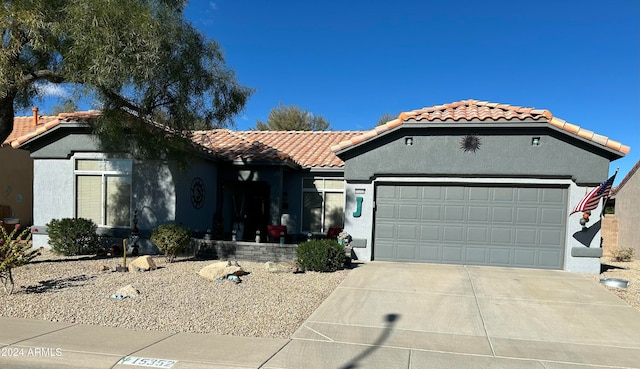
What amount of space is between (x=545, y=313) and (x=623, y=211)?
13.9m

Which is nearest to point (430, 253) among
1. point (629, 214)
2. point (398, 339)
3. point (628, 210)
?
point (398, 339)

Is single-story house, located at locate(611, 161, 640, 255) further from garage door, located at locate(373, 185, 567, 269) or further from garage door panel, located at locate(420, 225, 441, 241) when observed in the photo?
garage door panel, located at locate(420, 225, 441, 241)

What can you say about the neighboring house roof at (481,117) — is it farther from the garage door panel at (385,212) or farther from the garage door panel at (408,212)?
the garage door panel at (408,212)

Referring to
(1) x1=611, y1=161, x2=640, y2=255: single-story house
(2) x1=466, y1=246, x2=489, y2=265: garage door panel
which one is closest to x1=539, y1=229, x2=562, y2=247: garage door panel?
(2) x1=466, y1=246, x2=489, y2=265: garage door panel

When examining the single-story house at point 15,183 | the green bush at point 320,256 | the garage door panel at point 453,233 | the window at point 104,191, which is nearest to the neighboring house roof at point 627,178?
the garage door panel at point 453,233

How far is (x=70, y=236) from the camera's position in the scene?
10.7 metres

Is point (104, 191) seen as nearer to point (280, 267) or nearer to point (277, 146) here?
point (280, 267)

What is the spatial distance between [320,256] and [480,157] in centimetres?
495

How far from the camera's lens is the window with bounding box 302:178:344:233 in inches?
568

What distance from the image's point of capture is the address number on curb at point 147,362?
15.1 ft

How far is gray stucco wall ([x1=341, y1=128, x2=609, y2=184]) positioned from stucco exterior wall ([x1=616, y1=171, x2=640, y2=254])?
799 cm

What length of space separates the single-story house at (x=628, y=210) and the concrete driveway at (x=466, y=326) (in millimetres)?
9059

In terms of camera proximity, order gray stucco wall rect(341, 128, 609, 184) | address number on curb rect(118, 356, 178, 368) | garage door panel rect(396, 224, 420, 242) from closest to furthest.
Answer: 1. address number on curb rect(118, 356, 178, 368)
2. gray stucco wall rect(341, 128, 609, 184)
3. garage door panel rect(396, 224, 420, 242)

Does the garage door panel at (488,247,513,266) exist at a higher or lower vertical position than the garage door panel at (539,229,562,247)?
lower
